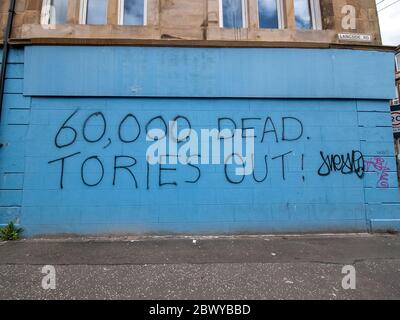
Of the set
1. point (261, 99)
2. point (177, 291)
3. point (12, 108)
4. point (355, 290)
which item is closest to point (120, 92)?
point (12, 108)

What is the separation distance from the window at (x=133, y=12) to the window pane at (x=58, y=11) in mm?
1338

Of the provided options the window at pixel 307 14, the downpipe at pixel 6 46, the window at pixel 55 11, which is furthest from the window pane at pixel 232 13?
the downpipe at pixel 6 46

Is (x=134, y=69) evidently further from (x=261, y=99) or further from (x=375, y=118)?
(x=375, y=118)

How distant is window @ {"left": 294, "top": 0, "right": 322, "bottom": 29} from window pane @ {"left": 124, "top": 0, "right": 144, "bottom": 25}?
3786mm

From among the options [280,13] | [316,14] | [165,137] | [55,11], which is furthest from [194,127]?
[55,11]

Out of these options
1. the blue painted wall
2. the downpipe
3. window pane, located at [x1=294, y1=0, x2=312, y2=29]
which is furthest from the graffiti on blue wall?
window pane, located at [x1=294, y1=0, x2=312, y2=29]

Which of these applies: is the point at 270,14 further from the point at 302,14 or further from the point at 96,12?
the point at 96,12

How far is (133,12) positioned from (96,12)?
2.91 ft

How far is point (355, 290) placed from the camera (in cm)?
300

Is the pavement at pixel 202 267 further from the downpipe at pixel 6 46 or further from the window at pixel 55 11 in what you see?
the window at pixel 55 11

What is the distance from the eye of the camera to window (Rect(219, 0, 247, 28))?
6.00 meters

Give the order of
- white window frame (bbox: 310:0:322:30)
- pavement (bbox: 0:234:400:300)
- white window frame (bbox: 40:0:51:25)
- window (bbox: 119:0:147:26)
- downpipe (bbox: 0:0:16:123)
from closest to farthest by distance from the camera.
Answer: pavement (bbox: 0:234:400:300) < downpipe (bbox: 0:0:16:123) < white window frame (bbox: 40:0:51:25) < window (bbox: 119:0:147:26) < white window frame (bbox: 310:0:322:30)

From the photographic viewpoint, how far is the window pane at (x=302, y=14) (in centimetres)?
622

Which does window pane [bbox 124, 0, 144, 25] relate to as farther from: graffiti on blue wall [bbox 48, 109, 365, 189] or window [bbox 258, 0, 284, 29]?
window [bbox 258, 0, 284, 29]
